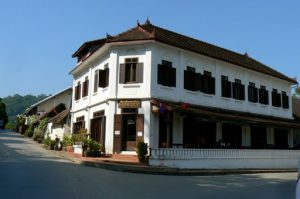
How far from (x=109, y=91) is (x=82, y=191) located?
42.0 feet

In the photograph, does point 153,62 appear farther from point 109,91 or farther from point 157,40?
point 109,91

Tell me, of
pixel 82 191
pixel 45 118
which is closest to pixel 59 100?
pixel 45 118

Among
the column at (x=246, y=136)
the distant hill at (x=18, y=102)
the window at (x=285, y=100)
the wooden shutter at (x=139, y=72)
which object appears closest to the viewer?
the wooden shutter at (x=139, y=72)

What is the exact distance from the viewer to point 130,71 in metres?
22.7

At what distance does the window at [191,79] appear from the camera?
23922 millimetres

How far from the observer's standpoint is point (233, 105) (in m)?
27.4

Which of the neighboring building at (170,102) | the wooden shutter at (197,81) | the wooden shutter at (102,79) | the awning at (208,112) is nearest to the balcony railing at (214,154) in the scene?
the neighboring building at (170,102)

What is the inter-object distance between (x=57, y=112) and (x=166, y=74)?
85.5ft

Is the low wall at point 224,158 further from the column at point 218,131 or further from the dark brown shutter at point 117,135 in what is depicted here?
the dark brown shutter at point 117,135

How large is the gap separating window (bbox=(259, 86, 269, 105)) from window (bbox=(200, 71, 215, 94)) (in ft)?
21.0

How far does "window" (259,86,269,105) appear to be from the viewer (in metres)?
30.3

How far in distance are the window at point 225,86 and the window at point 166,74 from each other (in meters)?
5.28

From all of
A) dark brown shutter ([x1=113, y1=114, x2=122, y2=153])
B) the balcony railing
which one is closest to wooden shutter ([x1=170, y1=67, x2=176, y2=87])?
dark brown shutter ([x1=113, y1=114, x2=122, y2=153])

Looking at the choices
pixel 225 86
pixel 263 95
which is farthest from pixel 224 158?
pixel 263 95
